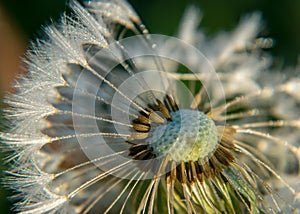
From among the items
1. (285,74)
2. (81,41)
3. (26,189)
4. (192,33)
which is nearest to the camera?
(26,189)

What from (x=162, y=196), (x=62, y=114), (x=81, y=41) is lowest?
(x=162, y=196)

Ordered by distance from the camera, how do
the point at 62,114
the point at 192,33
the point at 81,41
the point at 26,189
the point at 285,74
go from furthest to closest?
the point at 192,33, the point at 285,74, the point at 62,114, the point at 81,41, the point at 26,189

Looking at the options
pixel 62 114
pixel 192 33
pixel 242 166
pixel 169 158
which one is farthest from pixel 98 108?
pixel 192 33

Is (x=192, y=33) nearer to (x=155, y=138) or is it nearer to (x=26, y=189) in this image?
(x=155, y=138)

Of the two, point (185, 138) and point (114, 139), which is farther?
point (114, 139)
